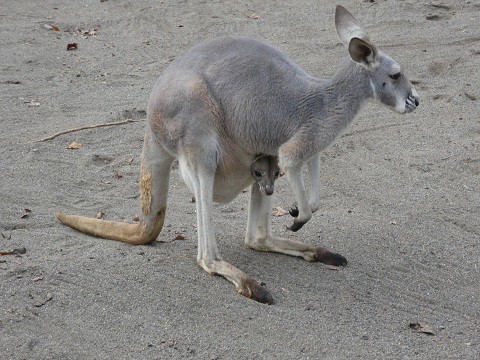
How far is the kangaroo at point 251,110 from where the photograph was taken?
4160 millimetres

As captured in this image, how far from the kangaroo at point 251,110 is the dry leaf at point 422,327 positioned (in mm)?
725

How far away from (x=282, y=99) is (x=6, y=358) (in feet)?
6.20

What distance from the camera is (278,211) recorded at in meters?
5.42

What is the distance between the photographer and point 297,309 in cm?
405

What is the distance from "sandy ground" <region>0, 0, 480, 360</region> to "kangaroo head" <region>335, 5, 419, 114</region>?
39.2 inches

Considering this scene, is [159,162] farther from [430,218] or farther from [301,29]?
[301,29]

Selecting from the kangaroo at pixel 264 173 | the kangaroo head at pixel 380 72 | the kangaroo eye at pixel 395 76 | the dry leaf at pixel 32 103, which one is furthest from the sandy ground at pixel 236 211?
the kangaroo eye at pixel 395 76

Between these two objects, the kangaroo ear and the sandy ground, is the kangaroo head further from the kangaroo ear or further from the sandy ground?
the sandy ground

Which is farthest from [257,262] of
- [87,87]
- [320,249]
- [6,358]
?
[87,87]

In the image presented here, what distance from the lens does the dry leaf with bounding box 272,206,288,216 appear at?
212 inches

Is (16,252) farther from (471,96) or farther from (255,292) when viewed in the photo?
(471,96)

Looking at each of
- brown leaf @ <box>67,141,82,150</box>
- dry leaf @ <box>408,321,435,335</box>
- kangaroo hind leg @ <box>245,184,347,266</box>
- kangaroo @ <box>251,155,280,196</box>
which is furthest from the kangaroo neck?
brown leaf @ <box>67,141,82,150</box>

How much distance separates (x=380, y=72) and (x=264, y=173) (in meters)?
0.82

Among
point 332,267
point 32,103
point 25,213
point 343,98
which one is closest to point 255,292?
point 332,267
